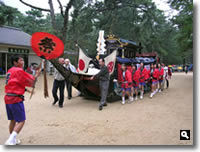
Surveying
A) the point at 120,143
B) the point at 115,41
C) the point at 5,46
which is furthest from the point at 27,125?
the point at 5,46

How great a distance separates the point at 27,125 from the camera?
4.59 metres

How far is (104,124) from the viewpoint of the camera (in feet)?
15.2

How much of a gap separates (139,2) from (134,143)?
580 inches

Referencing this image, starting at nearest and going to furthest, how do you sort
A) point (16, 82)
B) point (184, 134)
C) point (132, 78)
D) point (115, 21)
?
point (16, 82) → point (184, 134) → point (132, 78) → point (115, 21)

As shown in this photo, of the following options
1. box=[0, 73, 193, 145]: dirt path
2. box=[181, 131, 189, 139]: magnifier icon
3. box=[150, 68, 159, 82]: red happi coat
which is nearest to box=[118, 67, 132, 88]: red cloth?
box=[0, 73, 193, 145]: dirt path

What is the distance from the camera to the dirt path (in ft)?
12.1

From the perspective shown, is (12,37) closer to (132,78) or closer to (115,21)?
(115,21)

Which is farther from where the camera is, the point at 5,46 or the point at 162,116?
the point at 5,46

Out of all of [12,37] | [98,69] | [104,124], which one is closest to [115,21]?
[12,37]

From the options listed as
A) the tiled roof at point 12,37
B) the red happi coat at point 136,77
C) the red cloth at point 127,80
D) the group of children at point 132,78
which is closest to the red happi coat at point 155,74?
the group of children at point 132,78

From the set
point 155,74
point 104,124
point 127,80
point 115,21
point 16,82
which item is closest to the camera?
point 16,82

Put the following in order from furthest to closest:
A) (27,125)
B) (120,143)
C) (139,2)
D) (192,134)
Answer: (139,2), (27,125), (192,134), (120,143)

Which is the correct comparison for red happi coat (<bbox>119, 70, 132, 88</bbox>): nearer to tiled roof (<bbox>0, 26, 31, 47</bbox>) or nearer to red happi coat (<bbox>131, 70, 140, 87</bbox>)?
red happi coat (<bbox>131, 70, 140, 87</bbox>)

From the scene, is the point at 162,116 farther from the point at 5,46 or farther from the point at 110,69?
the point at 5,46
